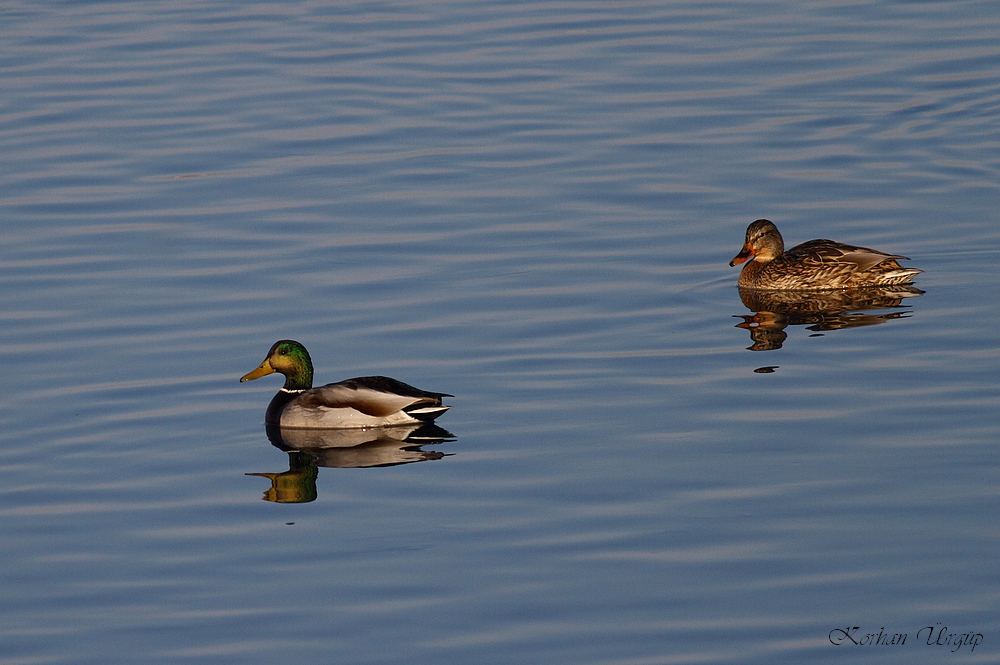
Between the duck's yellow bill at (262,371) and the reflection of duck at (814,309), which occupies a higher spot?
the duck's yellow bill at (262,371)

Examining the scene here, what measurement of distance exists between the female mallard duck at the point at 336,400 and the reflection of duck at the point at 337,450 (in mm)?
79

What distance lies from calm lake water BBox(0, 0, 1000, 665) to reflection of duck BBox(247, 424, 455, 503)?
44 millimetres

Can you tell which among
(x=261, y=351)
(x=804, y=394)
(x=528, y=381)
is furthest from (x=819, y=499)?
(x=261, y=351)

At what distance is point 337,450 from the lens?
11.3 metres

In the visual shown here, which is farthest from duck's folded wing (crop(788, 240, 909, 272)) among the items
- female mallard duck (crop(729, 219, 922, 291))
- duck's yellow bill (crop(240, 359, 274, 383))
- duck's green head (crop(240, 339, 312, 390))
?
duck's yellow bill (crop(240, 359, 274, 383))

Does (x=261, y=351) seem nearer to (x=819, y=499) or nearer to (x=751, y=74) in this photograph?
(x=819, y=499)

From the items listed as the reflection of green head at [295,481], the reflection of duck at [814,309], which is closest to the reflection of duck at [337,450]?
the reflection of green head at [295,481]

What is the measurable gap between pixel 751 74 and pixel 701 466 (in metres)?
13.2

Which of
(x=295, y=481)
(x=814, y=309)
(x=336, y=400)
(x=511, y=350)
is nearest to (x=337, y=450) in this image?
(x=336, y=400)

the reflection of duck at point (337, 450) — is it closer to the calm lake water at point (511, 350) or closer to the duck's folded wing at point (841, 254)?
the calm lake water at point (511, 350)

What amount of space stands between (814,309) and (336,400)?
15.9 feet

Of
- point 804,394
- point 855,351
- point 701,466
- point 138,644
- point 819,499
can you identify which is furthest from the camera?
point 855,351

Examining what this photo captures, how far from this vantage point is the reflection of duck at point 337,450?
1045 cm

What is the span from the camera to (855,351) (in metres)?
12.5
